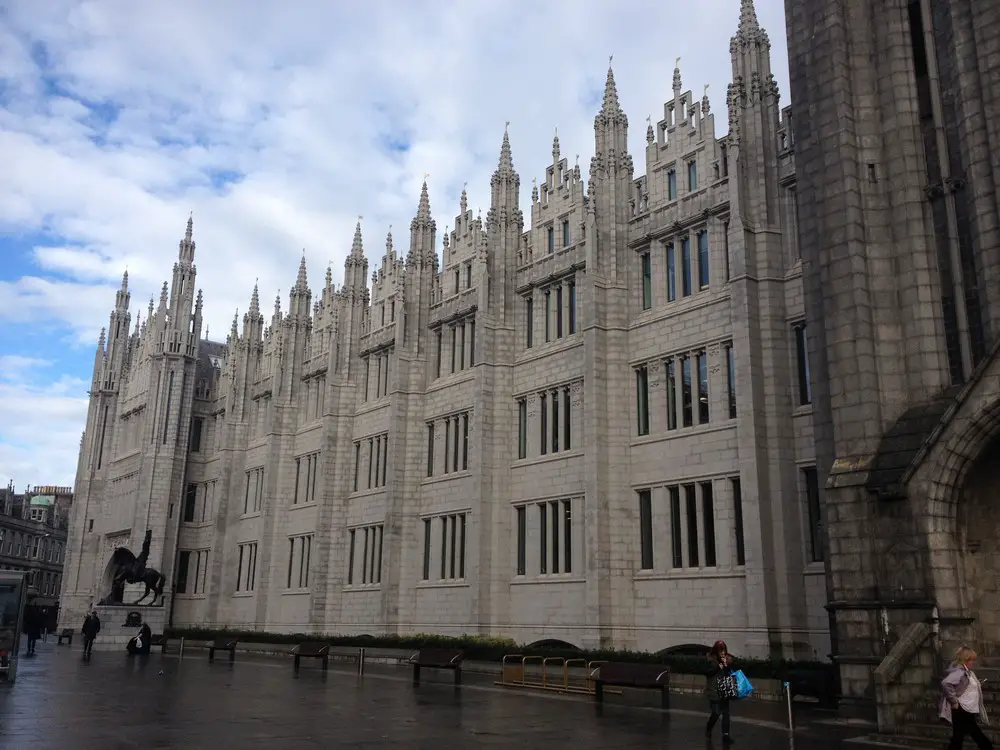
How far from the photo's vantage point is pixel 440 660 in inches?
1012

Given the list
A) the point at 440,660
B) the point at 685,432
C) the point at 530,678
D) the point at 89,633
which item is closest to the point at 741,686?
the point at 530,678

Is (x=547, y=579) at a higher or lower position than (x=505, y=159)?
lower

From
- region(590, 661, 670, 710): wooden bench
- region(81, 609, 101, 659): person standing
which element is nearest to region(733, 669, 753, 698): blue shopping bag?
region(590, 661, 670, 710): wooden bench

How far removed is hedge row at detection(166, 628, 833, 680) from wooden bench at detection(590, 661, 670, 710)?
3449 millimetres

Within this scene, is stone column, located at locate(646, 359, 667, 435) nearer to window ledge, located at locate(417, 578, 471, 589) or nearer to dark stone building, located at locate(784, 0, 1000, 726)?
dark stone building, located at locate(784, 0, 1000, 726)

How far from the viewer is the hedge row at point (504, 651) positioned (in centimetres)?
2205

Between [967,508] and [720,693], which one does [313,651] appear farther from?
[967,508]

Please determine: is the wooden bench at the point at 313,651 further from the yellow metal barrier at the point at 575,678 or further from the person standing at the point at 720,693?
the person standing at the point at 720,693

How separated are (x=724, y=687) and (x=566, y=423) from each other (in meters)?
20.5

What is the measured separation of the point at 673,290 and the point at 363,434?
2121 cm

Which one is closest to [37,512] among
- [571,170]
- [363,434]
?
[363,434]

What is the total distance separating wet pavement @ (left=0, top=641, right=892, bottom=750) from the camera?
13.6m

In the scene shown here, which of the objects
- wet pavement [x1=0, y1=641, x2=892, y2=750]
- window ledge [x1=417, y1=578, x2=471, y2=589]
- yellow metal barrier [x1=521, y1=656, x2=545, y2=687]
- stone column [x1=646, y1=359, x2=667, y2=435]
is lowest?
wet pavement [x1=0, y1=641, x2=892, y2=750]

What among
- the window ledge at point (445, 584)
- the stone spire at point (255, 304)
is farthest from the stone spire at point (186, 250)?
the window ledge at point (445, 584)
